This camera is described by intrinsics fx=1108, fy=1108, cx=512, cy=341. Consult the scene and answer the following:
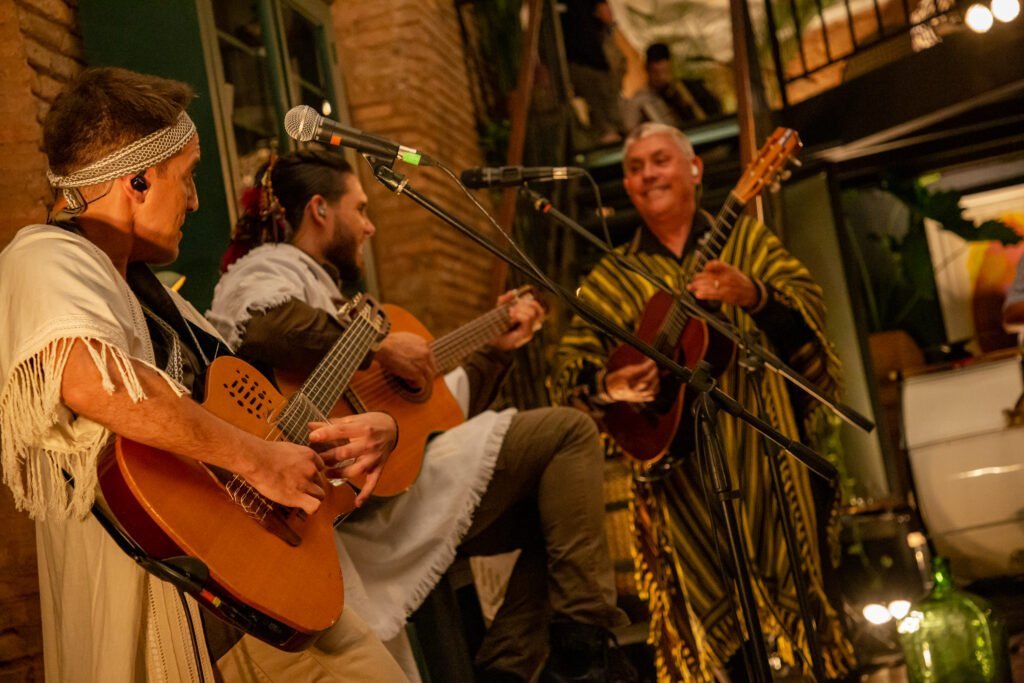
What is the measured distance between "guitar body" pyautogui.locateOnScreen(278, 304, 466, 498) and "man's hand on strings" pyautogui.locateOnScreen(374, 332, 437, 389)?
0.04 metres

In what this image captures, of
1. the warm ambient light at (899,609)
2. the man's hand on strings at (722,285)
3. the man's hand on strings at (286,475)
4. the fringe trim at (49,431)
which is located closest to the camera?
the fringe trim at (49,431)

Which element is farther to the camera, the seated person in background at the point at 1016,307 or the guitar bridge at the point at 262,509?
the seated person in background at the point at 1016,307

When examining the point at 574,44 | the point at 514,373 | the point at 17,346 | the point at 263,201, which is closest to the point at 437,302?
the point at 514,373

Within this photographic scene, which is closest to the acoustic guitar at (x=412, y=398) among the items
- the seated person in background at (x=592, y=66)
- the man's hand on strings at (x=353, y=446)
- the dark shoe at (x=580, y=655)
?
the man's hand on strings at (x=353, y=446)

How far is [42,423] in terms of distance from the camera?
A: 1.68 metres

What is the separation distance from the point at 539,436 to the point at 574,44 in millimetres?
5176

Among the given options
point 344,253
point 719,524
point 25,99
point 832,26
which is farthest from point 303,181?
point 832,26

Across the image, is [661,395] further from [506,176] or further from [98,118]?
[98,118]

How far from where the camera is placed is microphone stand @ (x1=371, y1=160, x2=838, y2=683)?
2105mm

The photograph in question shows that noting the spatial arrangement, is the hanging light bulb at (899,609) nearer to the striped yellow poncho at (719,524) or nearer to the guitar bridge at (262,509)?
the striped yellow poncho at (719,524)

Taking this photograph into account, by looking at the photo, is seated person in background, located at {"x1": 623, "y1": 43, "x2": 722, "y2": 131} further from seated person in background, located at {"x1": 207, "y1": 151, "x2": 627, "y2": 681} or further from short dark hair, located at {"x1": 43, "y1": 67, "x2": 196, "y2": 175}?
short dark hair, located at {"x1": 43, "y1": 67, "x2": 196, "y2": 175}

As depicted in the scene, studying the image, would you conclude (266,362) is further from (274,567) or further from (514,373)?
(514,373)

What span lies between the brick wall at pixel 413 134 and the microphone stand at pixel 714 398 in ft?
9.98

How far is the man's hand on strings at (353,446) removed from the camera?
2.12 m
